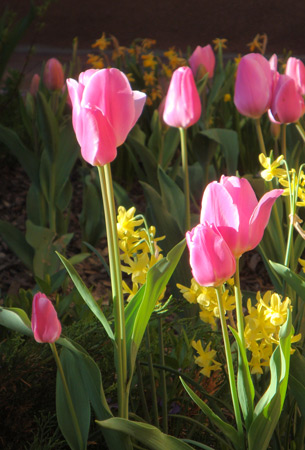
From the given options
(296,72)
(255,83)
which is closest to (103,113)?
(255,83)

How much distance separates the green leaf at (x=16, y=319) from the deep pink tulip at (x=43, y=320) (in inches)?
1.2

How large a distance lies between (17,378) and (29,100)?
57.4 inches

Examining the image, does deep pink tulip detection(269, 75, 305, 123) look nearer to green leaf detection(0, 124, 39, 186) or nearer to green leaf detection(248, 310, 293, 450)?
green leaf detection(248, 310, 293, 450)

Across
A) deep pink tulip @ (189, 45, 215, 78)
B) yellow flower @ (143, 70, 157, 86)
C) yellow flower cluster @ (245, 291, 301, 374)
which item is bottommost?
yellow flower cluster @ (245, 291, 301, 374)

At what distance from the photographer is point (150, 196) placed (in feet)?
4.69

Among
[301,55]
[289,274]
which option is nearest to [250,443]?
[289,274]

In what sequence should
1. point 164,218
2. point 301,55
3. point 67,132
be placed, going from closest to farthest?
point 164,218
point 67,132
point 301,55

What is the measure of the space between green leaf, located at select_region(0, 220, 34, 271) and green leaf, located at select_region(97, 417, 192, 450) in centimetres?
125

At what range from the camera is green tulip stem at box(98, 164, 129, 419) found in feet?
2.39

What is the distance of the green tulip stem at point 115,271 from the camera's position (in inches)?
28.6

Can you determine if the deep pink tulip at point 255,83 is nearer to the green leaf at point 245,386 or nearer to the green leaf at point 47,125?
the green leaf at point 245,386

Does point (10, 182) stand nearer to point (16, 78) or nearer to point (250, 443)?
point (16, 78)

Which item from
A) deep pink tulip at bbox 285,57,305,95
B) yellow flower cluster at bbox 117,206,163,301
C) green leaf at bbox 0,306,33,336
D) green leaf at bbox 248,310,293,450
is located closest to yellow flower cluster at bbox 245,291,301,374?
green leaf at bbox 248,310,293,450

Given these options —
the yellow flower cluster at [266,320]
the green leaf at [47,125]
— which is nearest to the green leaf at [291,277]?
the yellow flower cluster at [266,320]
